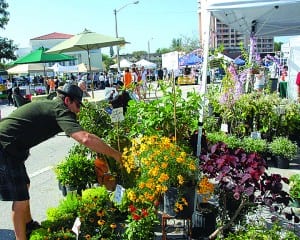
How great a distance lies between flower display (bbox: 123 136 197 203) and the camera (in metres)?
3.24

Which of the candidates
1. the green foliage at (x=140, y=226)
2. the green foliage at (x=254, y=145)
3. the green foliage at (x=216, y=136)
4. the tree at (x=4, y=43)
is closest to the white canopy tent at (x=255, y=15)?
the green foliage at (x=140, y=226)

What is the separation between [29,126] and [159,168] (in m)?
1.26

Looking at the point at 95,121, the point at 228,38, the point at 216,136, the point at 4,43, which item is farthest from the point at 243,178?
the point at 228,38

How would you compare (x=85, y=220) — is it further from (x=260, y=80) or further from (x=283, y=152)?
(x=260, y=80)

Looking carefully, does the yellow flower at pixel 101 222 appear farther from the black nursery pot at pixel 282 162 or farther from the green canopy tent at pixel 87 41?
the green canopy tent at pixel 87 41

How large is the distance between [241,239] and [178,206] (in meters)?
0.58

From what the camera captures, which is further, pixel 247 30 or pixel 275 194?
pixel 247 30

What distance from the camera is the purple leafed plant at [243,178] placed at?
3053mm

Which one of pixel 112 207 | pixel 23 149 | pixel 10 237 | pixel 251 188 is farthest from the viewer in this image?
pixel 10 237

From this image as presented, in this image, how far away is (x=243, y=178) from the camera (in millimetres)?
3045

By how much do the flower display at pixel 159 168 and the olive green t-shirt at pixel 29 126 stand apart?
725 millimetres

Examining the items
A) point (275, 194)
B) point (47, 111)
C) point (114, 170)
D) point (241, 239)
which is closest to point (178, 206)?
→ point (241, 239)

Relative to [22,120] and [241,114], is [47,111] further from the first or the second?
[241,114]

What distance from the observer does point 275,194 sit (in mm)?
3080
